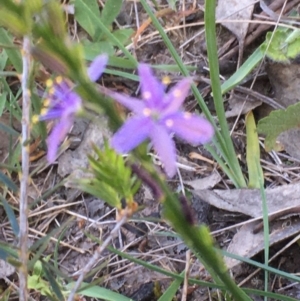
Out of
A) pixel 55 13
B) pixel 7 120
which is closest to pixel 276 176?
pixel 7 120

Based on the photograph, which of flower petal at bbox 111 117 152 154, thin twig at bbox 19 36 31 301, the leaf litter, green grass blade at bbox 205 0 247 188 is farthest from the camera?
the leaf litter

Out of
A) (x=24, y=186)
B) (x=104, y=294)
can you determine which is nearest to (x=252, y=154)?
(x=104, y=294)

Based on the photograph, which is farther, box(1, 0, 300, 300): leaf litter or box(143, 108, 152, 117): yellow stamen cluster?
box(1, 0, 300, 300): leaf litter

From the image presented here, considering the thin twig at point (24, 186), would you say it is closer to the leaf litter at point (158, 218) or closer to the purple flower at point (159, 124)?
the purple flower at point (159, 124)

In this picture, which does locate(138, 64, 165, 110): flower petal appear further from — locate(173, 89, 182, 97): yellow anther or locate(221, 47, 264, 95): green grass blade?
locate(221, 47, 264, 95): green grass blade

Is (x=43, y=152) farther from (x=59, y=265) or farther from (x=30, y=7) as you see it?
(x=30, y=7)

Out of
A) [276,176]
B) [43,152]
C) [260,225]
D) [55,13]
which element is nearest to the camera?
[55,13]

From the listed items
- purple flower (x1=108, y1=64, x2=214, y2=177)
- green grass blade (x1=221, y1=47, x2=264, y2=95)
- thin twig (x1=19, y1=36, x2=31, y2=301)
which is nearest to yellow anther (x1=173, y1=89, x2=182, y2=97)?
purple flower (x1=108, y1=64, x2=214, y2=177)

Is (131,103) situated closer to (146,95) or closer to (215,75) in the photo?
(146,95)
